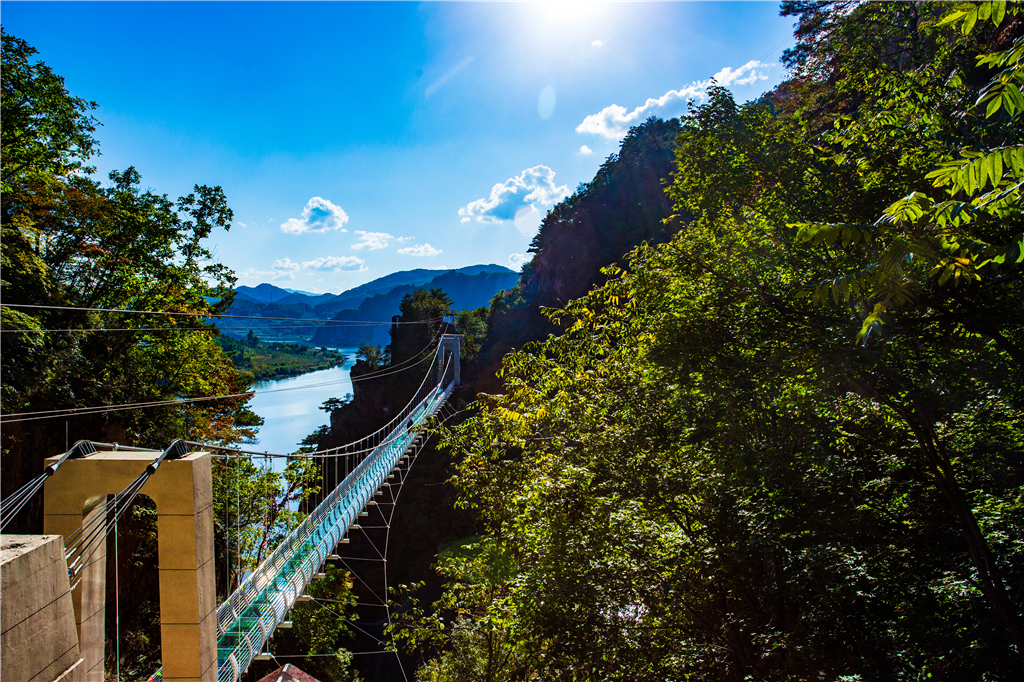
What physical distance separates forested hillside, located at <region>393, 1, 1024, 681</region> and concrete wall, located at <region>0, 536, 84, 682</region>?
1.80 meters

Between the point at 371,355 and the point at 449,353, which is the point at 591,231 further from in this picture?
the point at 371,355

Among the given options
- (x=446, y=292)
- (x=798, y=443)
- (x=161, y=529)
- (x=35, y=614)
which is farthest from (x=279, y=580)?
(x=446, y=292)

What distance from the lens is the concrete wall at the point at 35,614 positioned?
1.22 m

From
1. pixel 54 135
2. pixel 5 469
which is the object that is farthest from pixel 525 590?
pixel 54 135

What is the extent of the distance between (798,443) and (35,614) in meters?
2.86

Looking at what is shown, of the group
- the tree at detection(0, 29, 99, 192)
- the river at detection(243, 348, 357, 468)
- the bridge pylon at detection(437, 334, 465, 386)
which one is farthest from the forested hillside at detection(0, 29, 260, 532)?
the river at detection(243, 348, 357, 468)

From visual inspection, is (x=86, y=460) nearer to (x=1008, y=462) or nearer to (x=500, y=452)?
(x=500, y=452)

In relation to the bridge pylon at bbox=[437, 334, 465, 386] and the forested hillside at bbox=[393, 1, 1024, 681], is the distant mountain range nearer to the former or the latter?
the bridge pylon at bbox=[437, 334, 465, 386]

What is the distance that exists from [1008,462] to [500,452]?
106 inches

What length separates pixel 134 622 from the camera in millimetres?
5898

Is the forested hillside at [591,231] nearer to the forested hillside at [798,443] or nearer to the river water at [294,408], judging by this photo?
the river water at [294,408]

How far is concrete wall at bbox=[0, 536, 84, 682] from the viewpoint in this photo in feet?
3.99

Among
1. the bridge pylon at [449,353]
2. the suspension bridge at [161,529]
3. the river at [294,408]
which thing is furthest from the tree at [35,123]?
the river at [294,408]

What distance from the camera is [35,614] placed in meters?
1.30
